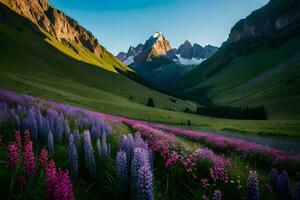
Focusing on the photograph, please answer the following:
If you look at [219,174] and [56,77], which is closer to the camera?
[219,174]

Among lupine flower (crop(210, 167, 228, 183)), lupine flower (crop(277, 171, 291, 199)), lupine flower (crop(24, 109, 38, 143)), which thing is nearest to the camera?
lupine flower (crop(277, 171, 291, 199))

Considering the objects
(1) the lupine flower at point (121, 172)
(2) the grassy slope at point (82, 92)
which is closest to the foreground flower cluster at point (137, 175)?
(1) the lupine flower at point (121, 172)

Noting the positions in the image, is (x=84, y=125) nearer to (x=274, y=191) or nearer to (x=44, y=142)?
(x=44, y=142)

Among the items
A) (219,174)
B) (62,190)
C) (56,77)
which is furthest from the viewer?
(56,77)

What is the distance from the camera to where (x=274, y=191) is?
24.4 feet

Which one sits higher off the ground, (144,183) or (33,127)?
(33,127)

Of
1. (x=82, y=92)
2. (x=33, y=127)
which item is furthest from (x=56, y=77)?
(x=33, y=127)

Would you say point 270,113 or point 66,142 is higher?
point 270,113

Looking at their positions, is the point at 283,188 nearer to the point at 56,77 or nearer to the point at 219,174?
the point at 219,174

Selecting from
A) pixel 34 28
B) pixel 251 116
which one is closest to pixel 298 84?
pixel 251 116

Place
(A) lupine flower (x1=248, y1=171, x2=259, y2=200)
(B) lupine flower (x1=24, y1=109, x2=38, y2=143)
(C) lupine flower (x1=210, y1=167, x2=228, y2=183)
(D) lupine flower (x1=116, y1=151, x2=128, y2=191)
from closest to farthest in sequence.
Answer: (A) lupine flower (x1=248, y1=171, x2=259, y2=200) < (D) lupine flower (x1=116, y1=151, x2=128, y2=191) < (C) lupine flower (x1=210, y1=167, x2=228, y2=183) < (B) lupine flower (x1=24, y1=109, x2=38, y2=143)

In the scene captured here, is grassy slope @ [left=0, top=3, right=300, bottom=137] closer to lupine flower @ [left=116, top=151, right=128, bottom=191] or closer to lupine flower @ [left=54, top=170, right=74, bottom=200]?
lupine flower @ [left=116, top=151, right=128, bottom=191]

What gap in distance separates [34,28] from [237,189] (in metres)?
209

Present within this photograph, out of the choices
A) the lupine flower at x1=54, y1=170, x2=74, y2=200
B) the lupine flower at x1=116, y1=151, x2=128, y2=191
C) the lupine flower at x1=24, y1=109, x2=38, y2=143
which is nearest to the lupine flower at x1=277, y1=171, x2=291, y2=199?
the lupine flower at x1=116, y1=151, x2=128, y2=191
